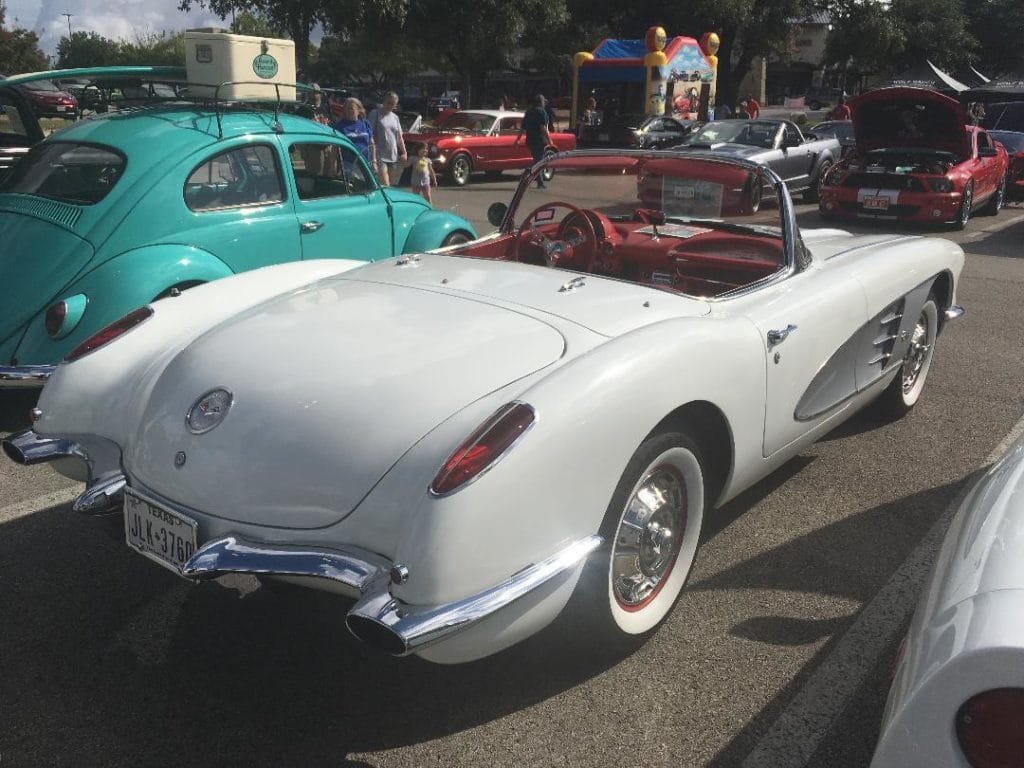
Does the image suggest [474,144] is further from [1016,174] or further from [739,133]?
[1016,174]

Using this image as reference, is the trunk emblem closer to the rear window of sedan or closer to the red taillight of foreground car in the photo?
the red taillight of foreground car

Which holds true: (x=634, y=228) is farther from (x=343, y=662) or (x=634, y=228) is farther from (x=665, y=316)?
(x=343, y=662)

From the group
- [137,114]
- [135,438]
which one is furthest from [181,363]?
[137,114]

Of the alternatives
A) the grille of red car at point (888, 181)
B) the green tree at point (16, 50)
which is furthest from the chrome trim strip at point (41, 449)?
the green tree at point (16, 50)

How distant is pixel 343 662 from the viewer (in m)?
2.71

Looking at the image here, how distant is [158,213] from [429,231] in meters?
2.17

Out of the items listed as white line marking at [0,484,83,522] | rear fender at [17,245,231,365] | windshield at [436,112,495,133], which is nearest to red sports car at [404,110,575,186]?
windshield at [436,112,495,133]

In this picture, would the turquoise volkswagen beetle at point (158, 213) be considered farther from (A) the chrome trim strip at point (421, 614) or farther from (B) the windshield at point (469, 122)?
(B) the windshield at point (469, 122)

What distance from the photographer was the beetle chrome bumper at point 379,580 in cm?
198

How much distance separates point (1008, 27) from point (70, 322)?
5665 cm

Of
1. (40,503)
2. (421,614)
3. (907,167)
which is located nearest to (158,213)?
(40,503)

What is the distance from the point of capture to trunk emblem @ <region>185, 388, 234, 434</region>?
2.49 metres

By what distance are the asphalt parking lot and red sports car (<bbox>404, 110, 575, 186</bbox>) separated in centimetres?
1299

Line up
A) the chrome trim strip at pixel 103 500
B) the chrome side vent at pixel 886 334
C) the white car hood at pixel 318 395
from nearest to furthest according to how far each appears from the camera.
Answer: the white car hood at pixel 318 395 → the chrome trim strip at pixel 103 500 → the chrome side vent at pixel 886 334
